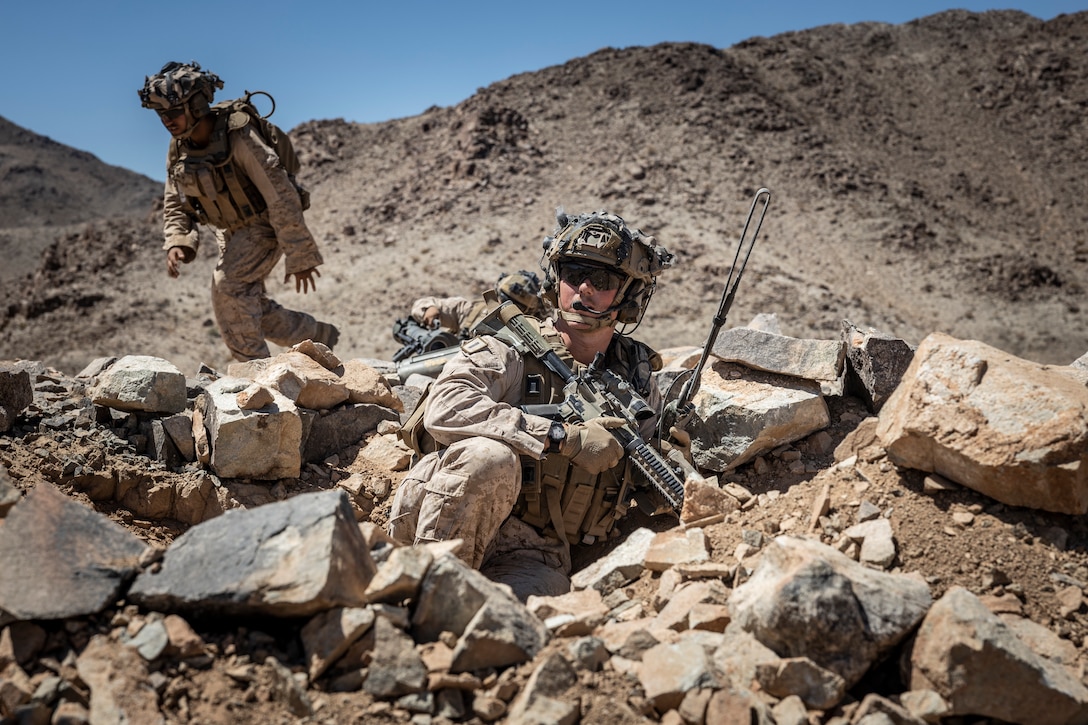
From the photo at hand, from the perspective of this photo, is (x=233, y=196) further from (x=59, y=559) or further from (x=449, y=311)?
(x=59, y=559)

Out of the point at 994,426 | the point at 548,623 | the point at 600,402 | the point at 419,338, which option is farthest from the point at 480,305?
the point at 994,426

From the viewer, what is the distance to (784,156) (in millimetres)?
21031

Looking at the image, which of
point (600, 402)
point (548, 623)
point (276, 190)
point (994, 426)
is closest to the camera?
point (548, 623)

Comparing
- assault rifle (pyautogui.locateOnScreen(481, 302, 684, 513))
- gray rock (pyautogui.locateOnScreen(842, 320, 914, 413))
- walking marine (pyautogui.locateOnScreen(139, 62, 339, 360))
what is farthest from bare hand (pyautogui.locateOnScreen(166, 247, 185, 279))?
gray rock (pyautogui.locateOnScreen(842, 320, 914, 413))

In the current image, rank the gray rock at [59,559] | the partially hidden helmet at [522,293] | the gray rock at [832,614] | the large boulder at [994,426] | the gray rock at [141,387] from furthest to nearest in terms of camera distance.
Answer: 1. the partially hidden helmet at [522,293]
2. the gray rock at [141,387]
3. the large boulder at [994,426]
4. the gray rock at [832,614]
5. the gray rock at [59,559]

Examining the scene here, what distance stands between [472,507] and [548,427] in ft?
1.55

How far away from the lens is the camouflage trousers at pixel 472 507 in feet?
10.8

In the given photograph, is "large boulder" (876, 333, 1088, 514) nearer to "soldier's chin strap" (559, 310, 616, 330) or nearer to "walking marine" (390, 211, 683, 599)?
"walking marine" (390, 211, 683, 599)

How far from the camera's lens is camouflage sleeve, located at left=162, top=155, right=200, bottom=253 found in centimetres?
593

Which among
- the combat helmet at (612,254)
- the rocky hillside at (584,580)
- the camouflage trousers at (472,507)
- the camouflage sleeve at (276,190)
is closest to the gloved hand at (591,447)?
the camouflage trousers at (472,507)

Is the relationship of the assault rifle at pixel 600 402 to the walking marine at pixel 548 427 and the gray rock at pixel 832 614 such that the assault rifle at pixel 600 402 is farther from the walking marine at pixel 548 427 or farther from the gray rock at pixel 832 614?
the gray rock at pixel 832 614

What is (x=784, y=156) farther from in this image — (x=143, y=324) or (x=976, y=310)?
(x=143, y=324)

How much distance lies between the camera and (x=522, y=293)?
4.38 m

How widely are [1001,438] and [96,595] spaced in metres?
2.99
